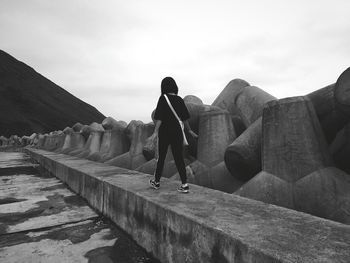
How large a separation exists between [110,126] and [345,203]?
6716 millimetres

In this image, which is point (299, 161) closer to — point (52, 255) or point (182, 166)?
point (182, 166)

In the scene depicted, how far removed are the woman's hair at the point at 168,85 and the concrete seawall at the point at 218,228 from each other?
3.39ft

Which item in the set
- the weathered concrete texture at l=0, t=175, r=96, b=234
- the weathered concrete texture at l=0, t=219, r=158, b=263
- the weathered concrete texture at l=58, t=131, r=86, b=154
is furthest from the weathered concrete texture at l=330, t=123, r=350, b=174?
the weathered concrete texture at l=58, t=131, r=86, b=154

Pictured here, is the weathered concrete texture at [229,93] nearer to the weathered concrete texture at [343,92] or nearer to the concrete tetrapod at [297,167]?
the concrete tetrapod at [297,167]

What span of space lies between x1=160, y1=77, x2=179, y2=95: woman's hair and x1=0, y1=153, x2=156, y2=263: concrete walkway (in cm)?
154

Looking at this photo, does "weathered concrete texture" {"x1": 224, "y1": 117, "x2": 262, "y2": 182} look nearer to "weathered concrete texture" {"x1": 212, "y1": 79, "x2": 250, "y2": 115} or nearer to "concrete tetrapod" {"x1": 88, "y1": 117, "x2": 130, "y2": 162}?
"weathered concrete texture" {"x1": 212, "y1": 79, "x2": 250, "y2": 115}

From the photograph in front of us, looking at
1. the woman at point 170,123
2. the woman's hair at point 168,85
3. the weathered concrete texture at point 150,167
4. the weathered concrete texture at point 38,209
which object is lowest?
the weathered concrete texture at point 38,209

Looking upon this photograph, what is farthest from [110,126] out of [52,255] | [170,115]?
[52,255]

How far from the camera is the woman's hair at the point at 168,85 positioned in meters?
2.86

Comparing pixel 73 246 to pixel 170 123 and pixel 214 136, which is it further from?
pixel 214 136

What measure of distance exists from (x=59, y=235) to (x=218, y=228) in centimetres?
187

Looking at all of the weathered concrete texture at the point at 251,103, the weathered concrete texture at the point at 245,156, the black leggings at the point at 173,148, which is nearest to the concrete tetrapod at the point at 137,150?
the weathered concrete texture at the point at 251,103

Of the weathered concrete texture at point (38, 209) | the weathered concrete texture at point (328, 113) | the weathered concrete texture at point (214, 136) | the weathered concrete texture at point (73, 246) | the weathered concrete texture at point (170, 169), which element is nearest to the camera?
the weathered concrete texture at point (73, 246)

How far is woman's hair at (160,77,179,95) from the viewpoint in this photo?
2.86 meters
